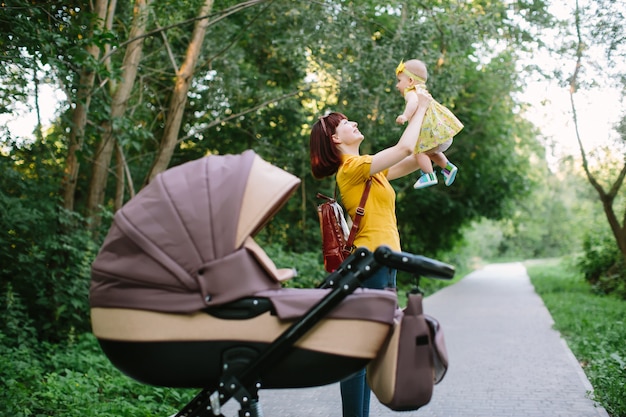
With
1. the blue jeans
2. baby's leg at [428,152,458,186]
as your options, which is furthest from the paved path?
baby's leg at [428,152,458,186]

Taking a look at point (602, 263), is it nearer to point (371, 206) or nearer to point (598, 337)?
point (598, 337)

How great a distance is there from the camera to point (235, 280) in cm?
Answer: 258

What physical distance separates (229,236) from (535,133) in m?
17.8

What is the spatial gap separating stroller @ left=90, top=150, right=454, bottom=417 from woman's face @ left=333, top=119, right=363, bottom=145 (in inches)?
39.2

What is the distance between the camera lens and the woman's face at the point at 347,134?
3.64 meters

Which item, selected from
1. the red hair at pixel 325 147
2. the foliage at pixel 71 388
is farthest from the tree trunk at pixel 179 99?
the red hair at pixel 325 147

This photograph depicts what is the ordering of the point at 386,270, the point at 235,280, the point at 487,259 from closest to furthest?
the point at 235,280
the point at 386,270
the point at 487,259

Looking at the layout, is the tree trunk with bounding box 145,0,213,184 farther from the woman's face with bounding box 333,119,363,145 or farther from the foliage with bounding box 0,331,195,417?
the woman's face with bounding box 333,119,363,145

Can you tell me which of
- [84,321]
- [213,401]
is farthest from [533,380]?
[84,321]

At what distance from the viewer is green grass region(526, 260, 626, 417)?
5254 mm

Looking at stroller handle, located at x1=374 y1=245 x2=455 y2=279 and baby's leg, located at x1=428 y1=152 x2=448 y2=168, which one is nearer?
stroller handle, located at x1=374 y1=245 x2=455 y2=279

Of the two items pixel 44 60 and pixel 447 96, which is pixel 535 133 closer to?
pixel 447 96

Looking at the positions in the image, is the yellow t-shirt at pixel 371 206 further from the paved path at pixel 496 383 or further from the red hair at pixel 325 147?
the paved path at pixel 496 383

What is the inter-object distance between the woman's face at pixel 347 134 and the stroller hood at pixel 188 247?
1.04 m
